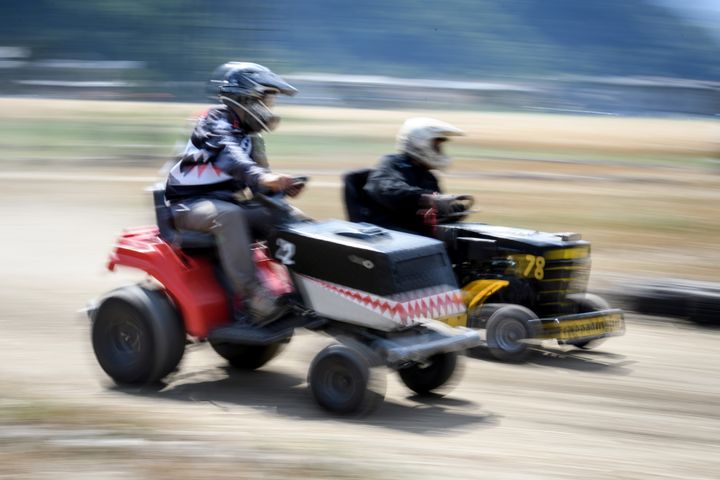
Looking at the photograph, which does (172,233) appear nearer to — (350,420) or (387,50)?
(350,420)

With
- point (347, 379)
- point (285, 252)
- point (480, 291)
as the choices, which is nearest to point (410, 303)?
point (347, 379)

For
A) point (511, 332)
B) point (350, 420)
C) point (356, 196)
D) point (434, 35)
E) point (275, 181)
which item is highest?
point (434, 35)

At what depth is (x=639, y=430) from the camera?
20.9ft

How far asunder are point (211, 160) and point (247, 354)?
4.97 ft

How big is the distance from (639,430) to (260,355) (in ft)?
8.87

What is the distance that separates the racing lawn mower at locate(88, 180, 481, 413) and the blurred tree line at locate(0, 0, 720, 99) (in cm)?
4006

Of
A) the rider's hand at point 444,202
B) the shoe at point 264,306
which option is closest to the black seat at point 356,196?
the rider's hand at point 444,202

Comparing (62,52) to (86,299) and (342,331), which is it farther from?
(342,331)

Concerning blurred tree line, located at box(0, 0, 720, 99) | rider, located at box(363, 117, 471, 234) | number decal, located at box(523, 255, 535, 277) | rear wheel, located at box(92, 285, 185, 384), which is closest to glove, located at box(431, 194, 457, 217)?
rider, located at box(363, 117, 471, 234)

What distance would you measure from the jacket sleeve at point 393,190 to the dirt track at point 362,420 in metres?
1.37

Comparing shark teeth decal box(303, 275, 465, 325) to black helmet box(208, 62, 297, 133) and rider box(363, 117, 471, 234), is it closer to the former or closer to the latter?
black helmet box(208, 62, 297, 133)

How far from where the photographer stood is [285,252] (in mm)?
6820

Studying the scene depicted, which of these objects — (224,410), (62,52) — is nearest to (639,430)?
(224,410)

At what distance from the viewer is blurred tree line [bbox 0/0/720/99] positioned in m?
48.8
